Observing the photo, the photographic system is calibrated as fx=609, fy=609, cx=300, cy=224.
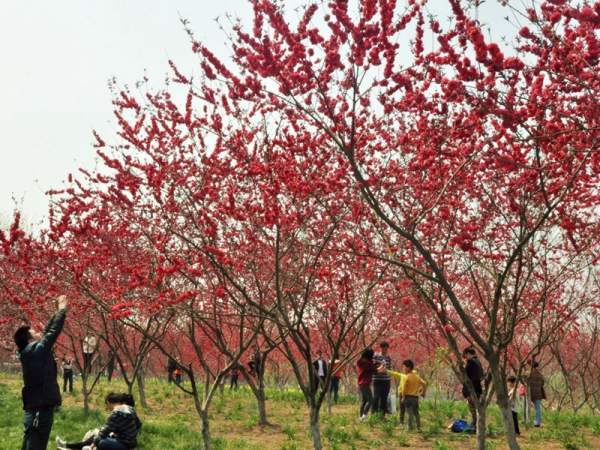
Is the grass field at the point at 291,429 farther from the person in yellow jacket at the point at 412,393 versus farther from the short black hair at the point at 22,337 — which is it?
the short black hair at the point at 22,337

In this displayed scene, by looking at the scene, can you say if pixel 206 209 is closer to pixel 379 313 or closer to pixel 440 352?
pixel 440 352

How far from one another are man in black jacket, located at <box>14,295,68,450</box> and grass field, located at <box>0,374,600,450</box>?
2.89 m

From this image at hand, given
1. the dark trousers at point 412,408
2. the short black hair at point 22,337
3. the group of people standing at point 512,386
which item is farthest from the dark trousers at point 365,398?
the short black hair at point 22,337

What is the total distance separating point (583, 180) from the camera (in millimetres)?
6938

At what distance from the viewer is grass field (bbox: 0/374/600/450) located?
10.1 metres

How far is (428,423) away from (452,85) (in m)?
9.02

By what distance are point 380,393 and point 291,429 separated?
8.14ft

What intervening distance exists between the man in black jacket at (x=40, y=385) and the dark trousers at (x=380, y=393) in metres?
7.84

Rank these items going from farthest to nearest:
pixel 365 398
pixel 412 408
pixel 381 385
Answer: pixel 381 385
pixel 365 398
pixel 412 408

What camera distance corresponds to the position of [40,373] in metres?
6.25

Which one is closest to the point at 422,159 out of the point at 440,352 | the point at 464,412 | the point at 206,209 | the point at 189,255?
the point at 206,209

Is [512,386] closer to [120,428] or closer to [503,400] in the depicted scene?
[503,400]

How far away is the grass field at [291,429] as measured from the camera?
397 inches

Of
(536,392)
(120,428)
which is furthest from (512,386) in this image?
(120,428)
